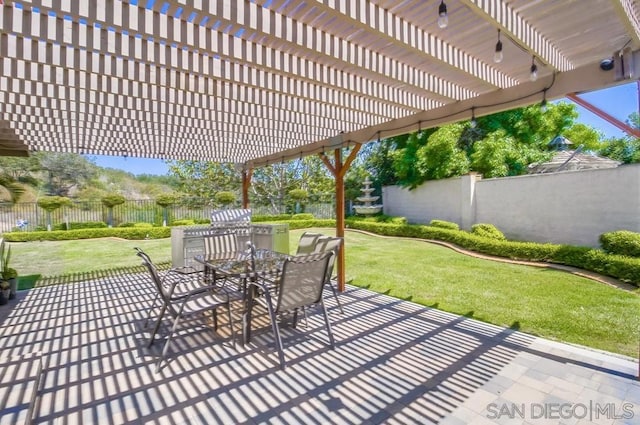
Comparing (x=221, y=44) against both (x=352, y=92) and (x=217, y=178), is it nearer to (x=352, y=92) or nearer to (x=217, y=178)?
(x=352, y=92)

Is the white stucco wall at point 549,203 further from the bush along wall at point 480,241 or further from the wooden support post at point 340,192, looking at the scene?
the wooden support post at point 340,192

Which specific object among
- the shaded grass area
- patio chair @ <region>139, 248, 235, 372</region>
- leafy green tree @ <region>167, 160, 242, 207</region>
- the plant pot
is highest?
leafy green tree @ <region>167, 160, 242, 207</region>

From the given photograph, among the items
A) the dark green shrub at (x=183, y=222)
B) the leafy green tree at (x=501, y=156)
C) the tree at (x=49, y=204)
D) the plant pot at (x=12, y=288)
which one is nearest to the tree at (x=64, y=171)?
the tree at (x=49, y=204)

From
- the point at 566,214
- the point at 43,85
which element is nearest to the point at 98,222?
the point at 43,85

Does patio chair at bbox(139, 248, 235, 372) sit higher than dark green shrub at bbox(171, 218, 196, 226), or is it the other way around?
dark green shrub at bbox(171, 218, 196, 226)

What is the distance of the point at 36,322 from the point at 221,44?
14.1ft

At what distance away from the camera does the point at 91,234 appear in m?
11.7

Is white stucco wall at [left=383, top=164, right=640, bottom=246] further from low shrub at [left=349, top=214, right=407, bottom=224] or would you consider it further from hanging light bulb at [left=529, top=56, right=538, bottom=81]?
hanging light bulb at [left=529, top=56, right=538, bottom=81]

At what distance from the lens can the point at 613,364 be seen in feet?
9.31

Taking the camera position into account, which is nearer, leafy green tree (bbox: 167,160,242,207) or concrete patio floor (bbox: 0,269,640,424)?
concrete patio floor (bbox: 0,269,640,424)

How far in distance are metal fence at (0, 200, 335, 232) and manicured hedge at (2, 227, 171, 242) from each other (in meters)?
1.11

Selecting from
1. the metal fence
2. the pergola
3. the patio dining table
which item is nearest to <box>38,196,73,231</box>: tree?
the metal fence

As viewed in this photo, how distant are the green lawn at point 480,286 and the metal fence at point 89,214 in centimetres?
284

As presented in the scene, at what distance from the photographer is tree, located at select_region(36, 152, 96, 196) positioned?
84.5 ft
